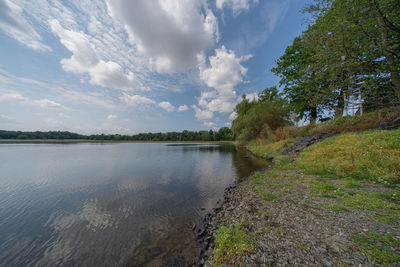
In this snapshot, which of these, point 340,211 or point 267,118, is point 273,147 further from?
point 340,211

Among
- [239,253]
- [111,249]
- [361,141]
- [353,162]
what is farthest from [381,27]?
[111,249]

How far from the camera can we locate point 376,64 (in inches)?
267

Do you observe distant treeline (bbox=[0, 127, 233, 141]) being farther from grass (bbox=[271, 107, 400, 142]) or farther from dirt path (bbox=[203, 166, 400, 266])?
dirt path (bbox=[203, 166, 400, 266])

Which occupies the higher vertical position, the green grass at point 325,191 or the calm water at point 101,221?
the green grass at point 325,191

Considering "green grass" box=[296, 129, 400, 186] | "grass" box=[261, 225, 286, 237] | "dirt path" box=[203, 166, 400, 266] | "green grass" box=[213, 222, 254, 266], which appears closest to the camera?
"dirt path" box=[203, 166, 400, 266]

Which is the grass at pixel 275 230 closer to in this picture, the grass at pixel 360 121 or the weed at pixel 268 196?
the weed at pixel 268 196

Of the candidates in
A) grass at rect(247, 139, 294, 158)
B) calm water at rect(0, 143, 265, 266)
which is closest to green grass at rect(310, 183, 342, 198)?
calm water at rect(0, 143, 265, 266)

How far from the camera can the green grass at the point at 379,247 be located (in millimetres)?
2119

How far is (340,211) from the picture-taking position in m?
3.70

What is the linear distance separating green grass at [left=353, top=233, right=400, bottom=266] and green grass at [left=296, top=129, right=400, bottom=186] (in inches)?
160

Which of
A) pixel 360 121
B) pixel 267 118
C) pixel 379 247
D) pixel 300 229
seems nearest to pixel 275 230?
pixel 300 229

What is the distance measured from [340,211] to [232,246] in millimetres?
3316

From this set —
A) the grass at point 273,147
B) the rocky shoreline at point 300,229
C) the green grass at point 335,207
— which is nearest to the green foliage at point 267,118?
the grass at point 273,147

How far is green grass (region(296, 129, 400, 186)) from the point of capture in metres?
5.48
